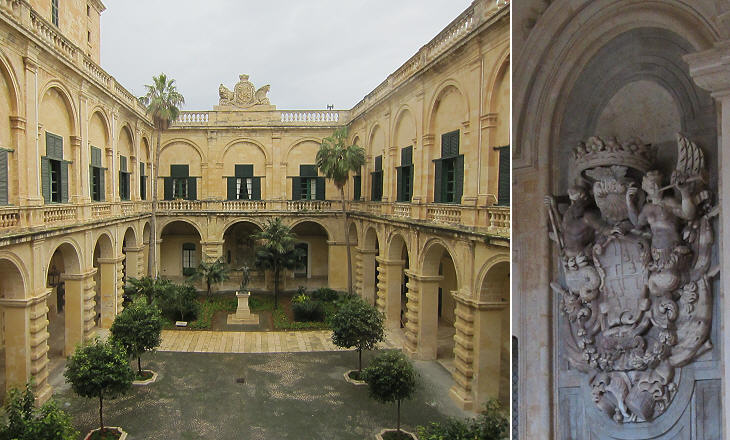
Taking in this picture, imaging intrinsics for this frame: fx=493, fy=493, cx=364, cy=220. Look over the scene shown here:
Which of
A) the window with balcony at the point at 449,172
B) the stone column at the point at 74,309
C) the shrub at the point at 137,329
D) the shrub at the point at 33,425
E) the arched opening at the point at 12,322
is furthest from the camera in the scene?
the stone column at the point at 74,309

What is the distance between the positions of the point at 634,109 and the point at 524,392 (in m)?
3.10

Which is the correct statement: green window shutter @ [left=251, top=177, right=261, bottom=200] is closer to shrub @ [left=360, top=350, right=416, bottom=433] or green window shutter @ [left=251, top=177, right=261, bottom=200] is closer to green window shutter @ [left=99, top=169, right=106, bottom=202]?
green window shutter @ [left=99, top=169, right=106, bottom=202]

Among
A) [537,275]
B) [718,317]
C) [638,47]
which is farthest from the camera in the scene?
[537,275]

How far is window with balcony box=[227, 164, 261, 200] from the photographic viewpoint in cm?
2728

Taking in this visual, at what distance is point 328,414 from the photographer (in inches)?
483

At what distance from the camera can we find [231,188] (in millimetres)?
27328

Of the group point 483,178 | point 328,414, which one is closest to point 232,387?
point 328,414

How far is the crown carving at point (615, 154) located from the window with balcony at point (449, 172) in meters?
8.22

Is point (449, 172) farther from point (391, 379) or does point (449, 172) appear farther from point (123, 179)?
point (123, 179)

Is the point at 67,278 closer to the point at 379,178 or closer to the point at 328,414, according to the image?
the point at 328,414

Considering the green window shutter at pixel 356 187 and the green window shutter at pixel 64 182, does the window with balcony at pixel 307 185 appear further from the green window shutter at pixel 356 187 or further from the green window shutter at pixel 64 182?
the green window shutter at pixel 64 182

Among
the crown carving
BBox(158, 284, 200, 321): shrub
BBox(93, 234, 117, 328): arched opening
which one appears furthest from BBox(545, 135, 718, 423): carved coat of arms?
BBox(158, 284, 200, 321): shrub

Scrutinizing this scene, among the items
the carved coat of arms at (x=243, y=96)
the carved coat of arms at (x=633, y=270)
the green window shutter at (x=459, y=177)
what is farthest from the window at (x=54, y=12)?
the carved coat of arms at (x=633, y=270)

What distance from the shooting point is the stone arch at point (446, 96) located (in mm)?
12803
